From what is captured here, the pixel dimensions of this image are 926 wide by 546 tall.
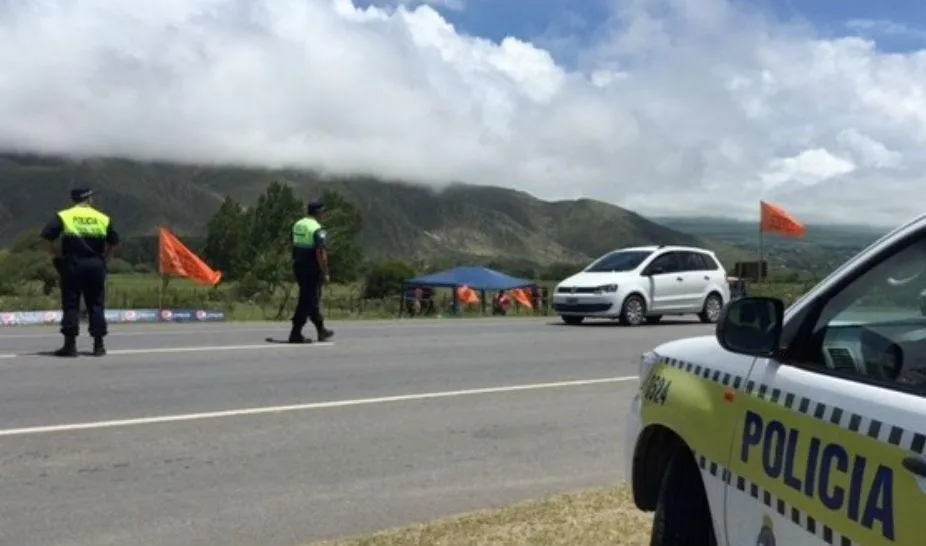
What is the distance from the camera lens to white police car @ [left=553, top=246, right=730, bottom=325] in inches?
795

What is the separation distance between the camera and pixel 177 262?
24.6 m

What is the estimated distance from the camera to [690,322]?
21.9 m

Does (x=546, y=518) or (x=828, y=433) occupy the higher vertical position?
(x=828, y=433)

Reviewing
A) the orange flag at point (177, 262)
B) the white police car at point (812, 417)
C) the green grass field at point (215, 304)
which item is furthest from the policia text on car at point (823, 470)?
the green grass field at point (215, 304)

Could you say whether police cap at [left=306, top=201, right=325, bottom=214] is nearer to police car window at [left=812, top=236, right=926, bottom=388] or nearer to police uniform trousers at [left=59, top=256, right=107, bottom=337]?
police uniform trousers at [left=59, top=256, right=107, bottom=337]

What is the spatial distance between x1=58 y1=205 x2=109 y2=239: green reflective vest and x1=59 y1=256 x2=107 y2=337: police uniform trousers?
26cm

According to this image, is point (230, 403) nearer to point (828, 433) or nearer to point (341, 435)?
point (341, 435)

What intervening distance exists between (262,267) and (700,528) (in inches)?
2706

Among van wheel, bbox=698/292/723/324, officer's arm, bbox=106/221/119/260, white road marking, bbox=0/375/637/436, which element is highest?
officer's arm, bbox=106/221/119/260

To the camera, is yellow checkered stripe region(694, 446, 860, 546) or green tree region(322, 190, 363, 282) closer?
yellow checkered stripe region(694, 446, 860, 546)

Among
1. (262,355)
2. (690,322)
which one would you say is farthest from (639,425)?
(690,322)

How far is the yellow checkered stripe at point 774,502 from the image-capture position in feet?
8.71

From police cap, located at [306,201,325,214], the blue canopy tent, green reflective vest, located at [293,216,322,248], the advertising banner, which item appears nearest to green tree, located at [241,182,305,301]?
the blue canopy tent

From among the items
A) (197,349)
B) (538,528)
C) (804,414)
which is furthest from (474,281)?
(804,414)
